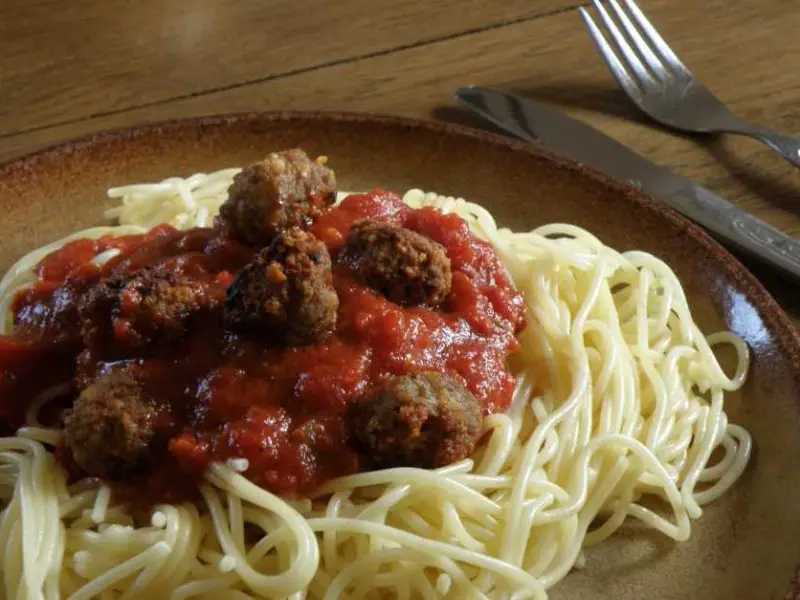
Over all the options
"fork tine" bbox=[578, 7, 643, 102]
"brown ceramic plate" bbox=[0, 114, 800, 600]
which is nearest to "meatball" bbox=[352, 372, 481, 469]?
"brown ceramic plate" bbox=[0, 114, 800, 600]

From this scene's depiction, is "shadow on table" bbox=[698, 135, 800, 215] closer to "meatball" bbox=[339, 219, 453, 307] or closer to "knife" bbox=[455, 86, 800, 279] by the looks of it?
"knife" bbox=[455, 86, 800, 279]

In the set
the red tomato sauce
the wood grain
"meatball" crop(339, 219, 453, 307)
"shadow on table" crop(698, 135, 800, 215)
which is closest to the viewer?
the red tomato sauce

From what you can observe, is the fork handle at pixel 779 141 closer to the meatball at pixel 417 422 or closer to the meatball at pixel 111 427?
the meatball at pixel 417 422

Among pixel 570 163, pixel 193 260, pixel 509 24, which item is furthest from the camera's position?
pixel 509 24

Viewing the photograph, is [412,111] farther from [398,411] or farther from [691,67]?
[398,411]

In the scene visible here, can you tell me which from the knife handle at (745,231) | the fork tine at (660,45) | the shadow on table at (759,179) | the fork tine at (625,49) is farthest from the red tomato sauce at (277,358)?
the fork tine at (660,45)

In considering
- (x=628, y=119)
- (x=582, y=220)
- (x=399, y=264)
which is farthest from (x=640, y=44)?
(x=399, y=264)

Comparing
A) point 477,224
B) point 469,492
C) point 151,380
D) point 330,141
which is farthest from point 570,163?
point 151,380
